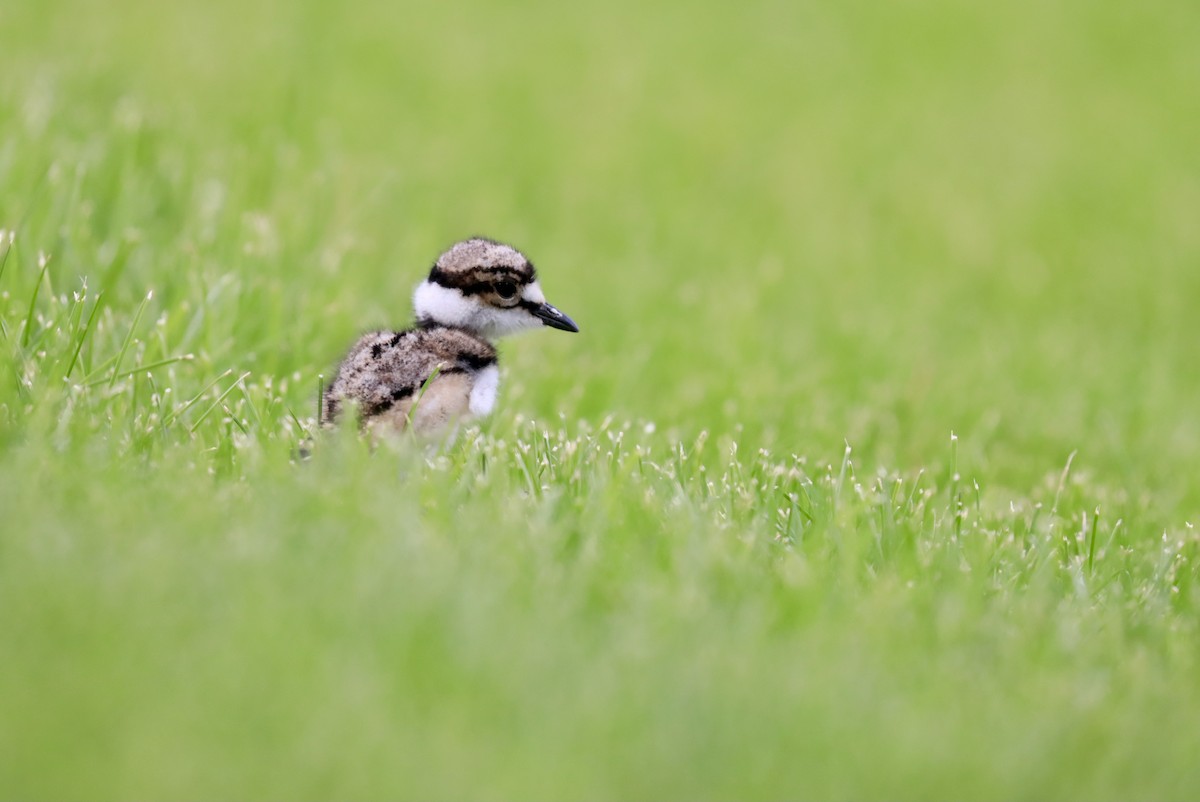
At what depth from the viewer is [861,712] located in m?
3.65

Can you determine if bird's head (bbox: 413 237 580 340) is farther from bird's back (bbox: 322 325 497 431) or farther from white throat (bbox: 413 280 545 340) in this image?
bird's back (bbox: 322 325 497 431)

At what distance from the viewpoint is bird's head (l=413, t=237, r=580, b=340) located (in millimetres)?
6004

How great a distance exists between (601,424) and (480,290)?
883 millimetres

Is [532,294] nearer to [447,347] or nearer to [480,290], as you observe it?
[480,290]

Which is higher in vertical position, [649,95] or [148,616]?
[649,95]

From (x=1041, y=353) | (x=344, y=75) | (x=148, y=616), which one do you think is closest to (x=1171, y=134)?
(x=1041, y=353)

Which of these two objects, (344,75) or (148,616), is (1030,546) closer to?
(148,616)

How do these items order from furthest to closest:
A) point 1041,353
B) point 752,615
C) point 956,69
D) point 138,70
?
1. point 956,69
2. point 138,70
3. point 1041,353
4. point 752,615

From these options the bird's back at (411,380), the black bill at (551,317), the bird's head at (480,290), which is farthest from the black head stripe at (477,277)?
the bird's back at (411,380)

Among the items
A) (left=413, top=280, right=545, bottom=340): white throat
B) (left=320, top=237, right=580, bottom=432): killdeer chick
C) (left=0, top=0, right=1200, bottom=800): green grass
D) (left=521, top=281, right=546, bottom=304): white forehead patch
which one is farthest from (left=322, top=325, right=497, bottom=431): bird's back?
(left=521, top=281, right=546, bottom=304): white forehead patch

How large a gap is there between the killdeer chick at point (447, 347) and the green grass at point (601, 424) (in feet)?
0.74

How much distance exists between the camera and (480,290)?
602 centimetres

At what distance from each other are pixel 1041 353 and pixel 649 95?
7.18 metres

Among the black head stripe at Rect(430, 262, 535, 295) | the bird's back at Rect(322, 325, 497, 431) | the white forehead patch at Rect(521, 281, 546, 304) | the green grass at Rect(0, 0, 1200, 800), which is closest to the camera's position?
the green grass at Rect(0, 0, 1200, 800)
